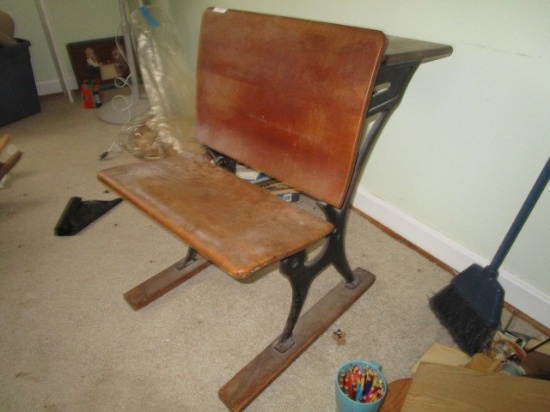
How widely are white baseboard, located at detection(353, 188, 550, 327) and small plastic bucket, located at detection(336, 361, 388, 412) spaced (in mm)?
720

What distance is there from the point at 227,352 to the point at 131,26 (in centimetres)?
223

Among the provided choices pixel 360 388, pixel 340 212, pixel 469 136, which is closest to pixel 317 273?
pixel 340 212

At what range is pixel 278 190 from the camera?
1715 mm

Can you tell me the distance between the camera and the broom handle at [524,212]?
3.22ft

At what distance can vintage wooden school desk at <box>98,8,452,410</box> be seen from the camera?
851 mm

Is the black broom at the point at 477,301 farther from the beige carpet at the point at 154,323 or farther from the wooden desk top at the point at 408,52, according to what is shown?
the wooden desk top at the point at 408,52

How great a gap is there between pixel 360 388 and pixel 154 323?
29.3 inches

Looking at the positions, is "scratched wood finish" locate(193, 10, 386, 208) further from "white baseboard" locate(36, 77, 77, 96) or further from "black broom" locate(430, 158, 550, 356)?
"white baseboard" locate(36, 77, 77, 96)

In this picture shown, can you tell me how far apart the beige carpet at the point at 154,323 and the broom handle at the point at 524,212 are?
0.32 meters

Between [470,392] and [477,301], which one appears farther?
[477,301]

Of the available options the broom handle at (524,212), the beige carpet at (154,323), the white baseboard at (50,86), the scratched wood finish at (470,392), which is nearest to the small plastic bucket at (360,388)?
the scratched wood finish at (470,392)

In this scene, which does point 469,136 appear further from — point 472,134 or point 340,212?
point 340,212

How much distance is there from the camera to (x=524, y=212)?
104 centimetres

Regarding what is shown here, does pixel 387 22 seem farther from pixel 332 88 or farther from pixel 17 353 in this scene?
pixel 17 353
